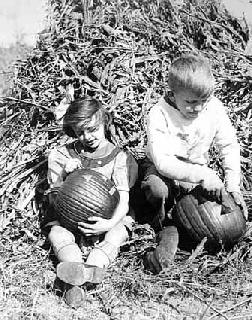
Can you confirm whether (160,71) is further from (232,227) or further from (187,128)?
(232,227)

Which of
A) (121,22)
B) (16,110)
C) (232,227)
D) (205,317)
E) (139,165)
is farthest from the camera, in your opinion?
(121,22)

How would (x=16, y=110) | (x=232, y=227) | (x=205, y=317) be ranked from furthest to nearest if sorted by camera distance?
(x=16, y=110) < (x=232, y=227) < (x=205, y=317)

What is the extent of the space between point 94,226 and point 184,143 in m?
1.05

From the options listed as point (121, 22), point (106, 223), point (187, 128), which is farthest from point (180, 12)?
point (106, 223)

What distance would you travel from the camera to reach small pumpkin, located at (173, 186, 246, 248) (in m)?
5.38

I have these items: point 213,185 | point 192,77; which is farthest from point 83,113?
point 213,185

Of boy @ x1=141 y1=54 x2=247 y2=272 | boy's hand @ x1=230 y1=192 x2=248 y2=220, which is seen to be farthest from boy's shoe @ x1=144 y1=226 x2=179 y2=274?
boy's hand @ x1=230 y1=192 x2=248 y2=220

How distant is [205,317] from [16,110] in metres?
3.52

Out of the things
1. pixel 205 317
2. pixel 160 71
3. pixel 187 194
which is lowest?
pixel 205 317

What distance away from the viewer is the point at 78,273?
488cm

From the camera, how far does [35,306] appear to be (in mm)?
4734

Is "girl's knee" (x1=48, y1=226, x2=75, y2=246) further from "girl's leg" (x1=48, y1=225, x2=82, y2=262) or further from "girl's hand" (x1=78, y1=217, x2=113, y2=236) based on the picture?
"girl's hand" (x1=78, y1=217, x2=113, y2=236)

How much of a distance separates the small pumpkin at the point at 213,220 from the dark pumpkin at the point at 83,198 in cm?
66

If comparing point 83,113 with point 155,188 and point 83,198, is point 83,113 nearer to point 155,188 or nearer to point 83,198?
point 83,198
